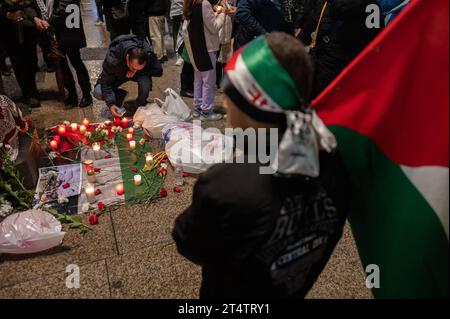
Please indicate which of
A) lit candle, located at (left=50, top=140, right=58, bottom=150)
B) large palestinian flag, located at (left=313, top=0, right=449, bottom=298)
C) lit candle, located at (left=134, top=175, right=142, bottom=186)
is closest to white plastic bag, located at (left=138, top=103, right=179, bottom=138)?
lit candle, located at (left=134, top=175, right=142, bottom=186)

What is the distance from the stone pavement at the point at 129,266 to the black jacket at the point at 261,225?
4.40 feet

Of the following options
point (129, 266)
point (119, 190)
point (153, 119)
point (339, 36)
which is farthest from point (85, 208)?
point (339, 36)

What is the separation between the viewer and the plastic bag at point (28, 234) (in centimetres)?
297

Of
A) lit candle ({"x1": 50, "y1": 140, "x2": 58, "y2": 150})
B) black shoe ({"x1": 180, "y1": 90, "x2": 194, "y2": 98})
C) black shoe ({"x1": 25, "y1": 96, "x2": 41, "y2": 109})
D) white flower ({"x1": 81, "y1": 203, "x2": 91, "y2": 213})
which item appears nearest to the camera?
white flower ({"x1": 81, "y1": 203, "x2": 91, "y2": 213})

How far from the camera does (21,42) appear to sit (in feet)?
16.5

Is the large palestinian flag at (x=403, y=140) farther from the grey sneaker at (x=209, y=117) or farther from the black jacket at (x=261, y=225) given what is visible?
the grey sneaker at (x=209, y=117)

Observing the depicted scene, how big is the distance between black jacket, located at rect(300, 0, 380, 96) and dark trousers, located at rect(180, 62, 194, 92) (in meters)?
2.29

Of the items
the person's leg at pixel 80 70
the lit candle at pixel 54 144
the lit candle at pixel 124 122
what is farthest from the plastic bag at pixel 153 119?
the person's leg at pixel 80 70

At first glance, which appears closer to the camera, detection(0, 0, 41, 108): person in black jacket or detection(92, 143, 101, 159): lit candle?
detection(92, 143, 101, 159): lit candle

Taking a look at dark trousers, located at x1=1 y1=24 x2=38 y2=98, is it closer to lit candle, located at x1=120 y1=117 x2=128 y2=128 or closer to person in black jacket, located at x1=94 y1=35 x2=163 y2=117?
person in black jacket, located at x1=94 y1=35 x2=163 y2=117

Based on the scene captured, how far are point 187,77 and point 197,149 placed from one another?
7.72ft

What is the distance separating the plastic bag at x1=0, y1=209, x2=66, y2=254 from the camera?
9.75ft

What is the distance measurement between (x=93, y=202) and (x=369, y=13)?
3.43m

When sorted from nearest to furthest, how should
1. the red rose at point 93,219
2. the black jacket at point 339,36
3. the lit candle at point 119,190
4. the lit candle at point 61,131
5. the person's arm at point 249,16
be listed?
1. the red rose at point 93,219
2. the black jacket at point 339,36
3. the lit candle at point 119,190
4. the lit candle at point 61,131
5. the person's arm at point 249,16
